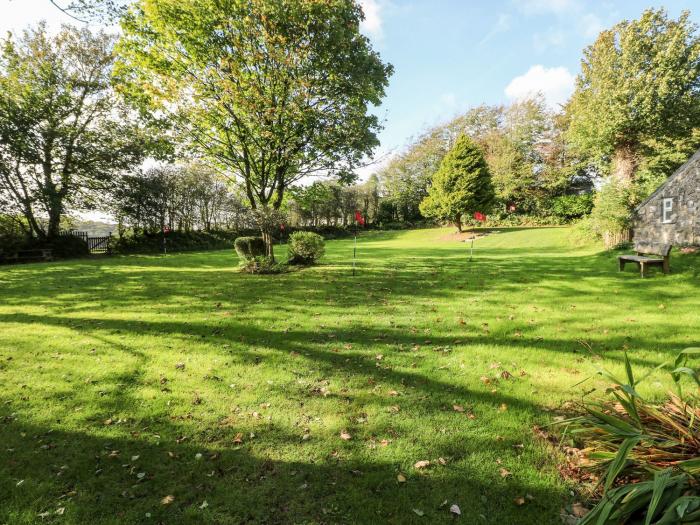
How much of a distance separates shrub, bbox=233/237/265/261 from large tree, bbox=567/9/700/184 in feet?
62.5

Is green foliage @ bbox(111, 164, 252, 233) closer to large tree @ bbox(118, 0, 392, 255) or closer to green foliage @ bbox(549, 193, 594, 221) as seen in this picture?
large tree @ bbox(118, 0, 392, 255)

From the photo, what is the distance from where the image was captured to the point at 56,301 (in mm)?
8578

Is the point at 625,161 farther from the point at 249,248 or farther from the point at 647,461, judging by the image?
the point at 647,461

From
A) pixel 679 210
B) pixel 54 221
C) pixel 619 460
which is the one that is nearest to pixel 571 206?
pixel 679 210

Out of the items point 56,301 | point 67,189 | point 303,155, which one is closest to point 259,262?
A: point 303,155

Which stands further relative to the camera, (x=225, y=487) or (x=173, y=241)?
(x=173, y=241)

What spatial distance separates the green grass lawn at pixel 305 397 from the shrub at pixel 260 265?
13.8ft

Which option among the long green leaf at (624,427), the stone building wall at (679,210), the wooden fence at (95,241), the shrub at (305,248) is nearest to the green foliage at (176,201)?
the wooden fence at (95,241)

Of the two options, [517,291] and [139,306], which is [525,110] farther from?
[139,306]

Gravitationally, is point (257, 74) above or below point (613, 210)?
above

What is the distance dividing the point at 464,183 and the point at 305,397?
88.2 ft

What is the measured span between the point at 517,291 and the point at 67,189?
2891 centimetres

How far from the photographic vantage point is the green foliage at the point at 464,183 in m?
27.3

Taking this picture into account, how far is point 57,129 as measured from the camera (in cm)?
2077
